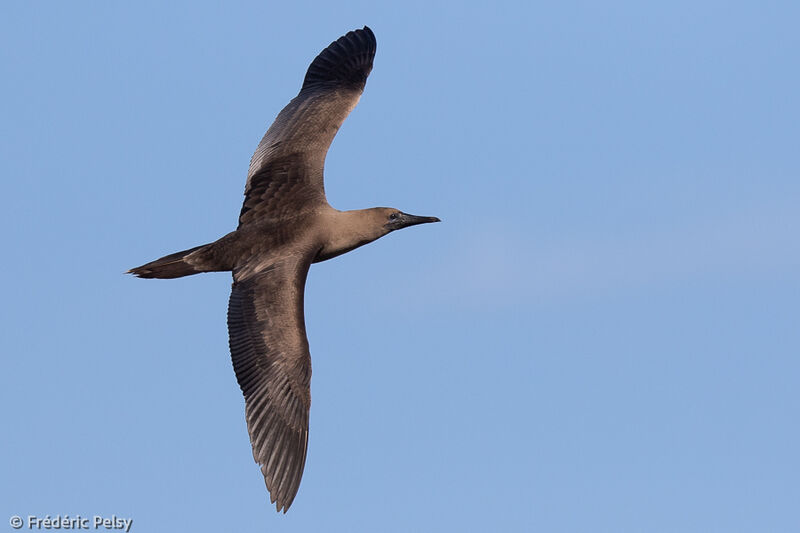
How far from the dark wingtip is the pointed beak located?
247cm

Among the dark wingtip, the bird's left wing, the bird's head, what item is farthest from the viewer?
the dark wingtip

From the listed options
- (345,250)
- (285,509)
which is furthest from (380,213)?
(285,509)

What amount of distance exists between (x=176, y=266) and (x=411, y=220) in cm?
296

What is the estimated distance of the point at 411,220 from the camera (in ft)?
48.4

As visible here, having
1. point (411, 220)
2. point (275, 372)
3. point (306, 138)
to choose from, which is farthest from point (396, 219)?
point (275, 372)

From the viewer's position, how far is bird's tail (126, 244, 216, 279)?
13.9 m

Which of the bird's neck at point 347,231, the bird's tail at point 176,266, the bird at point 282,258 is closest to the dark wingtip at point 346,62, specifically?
the bird at point 282,258

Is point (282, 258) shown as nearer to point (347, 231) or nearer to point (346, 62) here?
point (347, 231)

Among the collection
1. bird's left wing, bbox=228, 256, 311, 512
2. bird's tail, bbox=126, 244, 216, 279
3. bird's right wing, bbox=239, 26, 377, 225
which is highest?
bird's right wing, bbox=239, 26, 377, 225

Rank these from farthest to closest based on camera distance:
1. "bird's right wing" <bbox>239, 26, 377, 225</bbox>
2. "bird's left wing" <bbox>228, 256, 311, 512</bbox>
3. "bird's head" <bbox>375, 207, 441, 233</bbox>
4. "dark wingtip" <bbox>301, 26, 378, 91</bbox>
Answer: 1. "dark wingtip" <bbox>301, 26, 378, 91</bbox>
2. "bird's head" <bbox>375, 207, 441, 233</bbox>
3. "bird's right wing" <bbox>239, 26, 377, 225</bbox>
4. "bird's left wing" <bbox>228, 256, 311, 512</bbox>

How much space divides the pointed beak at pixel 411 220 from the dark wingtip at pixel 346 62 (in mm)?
2466

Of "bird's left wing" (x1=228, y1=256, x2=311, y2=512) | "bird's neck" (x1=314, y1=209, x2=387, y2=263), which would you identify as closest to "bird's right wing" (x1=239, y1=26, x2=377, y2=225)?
"bird's neck" (x1=314, y1=209, x2=387, y2=263)

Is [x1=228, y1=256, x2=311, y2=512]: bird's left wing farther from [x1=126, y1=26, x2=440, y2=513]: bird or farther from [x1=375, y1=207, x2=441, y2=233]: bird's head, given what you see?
[x1=375, y1=207, x2=441, y2=233]: bird's head

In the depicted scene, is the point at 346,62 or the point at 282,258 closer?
the point at 282,258
